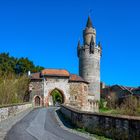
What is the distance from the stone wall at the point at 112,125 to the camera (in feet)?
36.6

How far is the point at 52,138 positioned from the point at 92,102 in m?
50.1

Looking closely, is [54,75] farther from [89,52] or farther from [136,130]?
[136,130]

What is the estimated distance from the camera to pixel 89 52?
6456cm

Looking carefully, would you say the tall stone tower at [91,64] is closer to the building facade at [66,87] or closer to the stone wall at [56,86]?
the building facade at [66,87]

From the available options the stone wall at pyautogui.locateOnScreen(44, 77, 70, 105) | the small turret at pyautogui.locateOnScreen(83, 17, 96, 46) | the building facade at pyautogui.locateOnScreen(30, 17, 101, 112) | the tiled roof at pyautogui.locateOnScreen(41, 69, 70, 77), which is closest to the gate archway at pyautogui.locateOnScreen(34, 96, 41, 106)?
the building facade at pyautogui.locateOnScreen(30, 17, 101, 112)

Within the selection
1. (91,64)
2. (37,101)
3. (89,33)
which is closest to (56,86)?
(37,101)

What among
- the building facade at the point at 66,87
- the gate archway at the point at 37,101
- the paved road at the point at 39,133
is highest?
the building facade at the point at 66,87

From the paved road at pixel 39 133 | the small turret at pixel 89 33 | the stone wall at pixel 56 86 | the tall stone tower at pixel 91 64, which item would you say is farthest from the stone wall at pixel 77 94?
the paved road at pixel 39 133

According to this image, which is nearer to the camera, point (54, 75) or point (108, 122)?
point (108, 122)

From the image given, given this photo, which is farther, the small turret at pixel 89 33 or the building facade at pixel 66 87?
the small turret at pixel 89 33

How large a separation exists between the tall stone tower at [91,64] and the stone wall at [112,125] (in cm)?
4670

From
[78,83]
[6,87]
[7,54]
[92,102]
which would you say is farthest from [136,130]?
[7,54]

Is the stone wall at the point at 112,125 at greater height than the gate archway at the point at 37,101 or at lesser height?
lesser

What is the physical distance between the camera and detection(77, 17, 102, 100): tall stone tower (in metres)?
63.3
